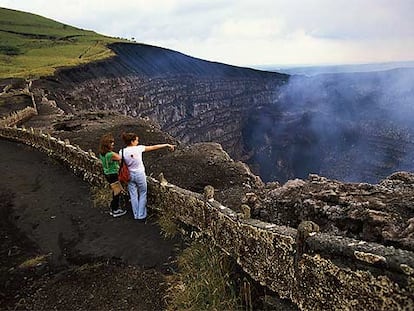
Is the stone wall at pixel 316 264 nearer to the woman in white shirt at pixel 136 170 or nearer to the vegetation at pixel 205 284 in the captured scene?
the vegetation at pixel 205 284

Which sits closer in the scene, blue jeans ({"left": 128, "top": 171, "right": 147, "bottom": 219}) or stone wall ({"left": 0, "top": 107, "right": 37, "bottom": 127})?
blue jeans ({"left": 128, "top": 171, "right": 147, "bottom": 219})

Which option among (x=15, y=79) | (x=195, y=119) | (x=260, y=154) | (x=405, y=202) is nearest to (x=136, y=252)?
(x=405, y=202)

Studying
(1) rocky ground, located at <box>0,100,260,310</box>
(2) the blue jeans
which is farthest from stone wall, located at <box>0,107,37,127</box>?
(2) the blue jeans

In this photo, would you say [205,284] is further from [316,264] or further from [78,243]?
[78,243]

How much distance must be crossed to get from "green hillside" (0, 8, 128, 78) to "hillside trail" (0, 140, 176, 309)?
4266cm

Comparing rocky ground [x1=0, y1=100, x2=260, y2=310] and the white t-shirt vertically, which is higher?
the white t-shirt

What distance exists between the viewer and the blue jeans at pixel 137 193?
437 inches

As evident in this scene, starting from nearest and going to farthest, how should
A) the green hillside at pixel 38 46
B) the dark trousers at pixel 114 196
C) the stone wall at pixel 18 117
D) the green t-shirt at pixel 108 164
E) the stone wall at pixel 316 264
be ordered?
the stone wall at pixel 316 264 → the green t-shirt at pixel 108 164 → the dark trousers at pixel 114 196 → the stone wall at pixel 18 117 → the green hillside at pixel 38 46

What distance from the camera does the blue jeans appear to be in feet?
36.4

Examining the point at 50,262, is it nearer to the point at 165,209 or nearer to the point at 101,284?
the point at 101,284

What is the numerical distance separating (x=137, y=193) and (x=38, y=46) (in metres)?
86.8

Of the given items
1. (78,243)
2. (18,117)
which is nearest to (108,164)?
(78,243)

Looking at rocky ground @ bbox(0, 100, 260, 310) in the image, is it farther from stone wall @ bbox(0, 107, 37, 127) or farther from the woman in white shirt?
stone wall @ bbox(0, 107, 37, 127)

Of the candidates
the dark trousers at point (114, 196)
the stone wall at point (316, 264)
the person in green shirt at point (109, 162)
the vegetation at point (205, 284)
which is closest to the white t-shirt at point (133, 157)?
the person in green shirt at point (109, 162)
